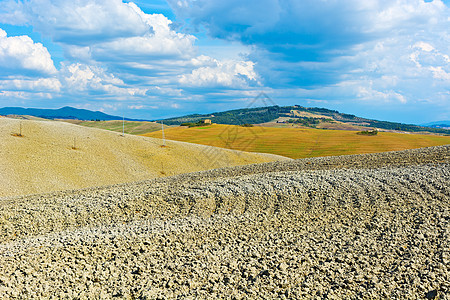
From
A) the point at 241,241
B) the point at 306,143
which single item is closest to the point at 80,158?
the point at 241,241

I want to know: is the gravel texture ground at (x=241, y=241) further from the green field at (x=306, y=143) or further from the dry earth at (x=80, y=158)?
the green field at (x=306, y=143)

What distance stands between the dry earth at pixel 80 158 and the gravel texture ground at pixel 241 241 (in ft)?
54.1

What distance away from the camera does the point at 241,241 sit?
11.4 meters

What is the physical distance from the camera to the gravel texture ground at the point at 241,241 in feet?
28.6

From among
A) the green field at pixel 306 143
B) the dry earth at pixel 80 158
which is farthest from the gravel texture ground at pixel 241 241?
the green field at pixel 306 143

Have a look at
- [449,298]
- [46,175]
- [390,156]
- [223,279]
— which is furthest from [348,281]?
[46,175]

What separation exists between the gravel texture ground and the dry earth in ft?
54.1

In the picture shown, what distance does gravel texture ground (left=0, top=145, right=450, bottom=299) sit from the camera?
8.71 meters

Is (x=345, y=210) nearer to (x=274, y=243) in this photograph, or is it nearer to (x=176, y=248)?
(x=274, y=243)

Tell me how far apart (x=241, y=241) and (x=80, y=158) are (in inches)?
1210

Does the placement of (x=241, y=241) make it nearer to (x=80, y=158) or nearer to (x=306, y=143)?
(x=80, y=158)

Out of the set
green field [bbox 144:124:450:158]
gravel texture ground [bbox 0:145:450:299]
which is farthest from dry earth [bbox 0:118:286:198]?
gravel texture ground [bbox 0:145:450:299]

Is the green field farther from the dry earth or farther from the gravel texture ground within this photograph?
the gravel texture ground

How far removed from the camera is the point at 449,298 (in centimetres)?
784
